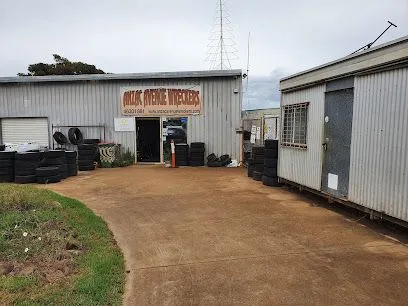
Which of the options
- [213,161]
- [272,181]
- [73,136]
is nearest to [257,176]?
[272,181]

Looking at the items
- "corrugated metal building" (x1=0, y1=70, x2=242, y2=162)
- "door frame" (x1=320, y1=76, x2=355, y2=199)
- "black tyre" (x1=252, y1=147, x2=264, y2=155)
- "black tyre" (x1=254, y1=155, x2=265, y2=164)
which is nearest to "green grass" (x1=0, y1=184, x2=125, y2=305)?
"door frame" (x1=320, y1=76, x2=355, y2=199)

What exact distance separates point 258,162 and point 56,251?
8025 mm

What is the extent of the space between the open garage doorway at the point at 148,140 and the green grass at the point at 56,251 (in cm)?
981

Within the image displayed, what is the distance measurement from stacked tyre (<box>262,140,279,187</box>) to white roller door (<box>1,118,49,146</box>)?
11.6 metres

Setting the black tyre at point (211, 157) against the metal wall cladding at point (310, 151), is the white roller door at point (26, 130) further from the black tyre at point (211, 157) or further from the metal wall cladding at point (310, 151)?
the metal wall cladding at point (310, 151)

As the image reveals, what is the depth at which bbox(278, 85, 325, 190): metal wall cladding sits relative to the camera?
8.19 meters

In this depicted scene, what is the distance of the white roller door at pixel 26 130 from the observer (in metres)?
17.4

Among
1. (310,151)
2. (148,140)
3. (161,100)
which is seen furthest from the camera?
(148,140)

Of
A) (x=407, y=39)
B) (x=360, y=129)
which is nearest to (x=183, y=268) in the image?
(x=360, y=129)

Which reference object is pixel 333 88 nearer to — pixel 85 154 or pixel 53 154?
pixel 53 154

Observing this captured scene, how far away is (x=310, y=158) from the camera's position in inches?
338

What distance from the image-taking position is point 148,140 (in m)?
18.0

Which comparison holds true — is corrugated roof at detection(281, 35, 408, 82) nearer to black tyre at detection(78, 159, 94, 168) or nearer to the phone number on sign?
the phone number on sign

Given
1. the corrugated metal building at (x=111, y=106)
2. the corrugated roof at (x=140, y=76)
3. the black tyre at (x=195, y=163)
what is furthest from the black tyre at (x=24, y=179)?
the black tyre at (x=195, y=163)
